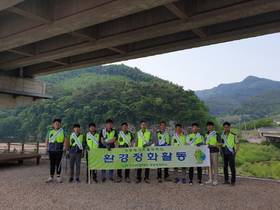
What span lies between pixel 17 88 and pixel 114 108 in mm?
51239

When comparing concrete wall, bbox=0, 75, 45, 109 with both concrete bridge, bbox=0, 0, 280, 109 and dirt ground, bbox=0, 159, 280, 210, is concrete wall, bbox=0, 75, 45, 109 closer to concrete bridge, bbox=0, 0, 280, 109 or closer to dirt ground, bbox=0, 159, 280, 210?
concrete bridge, bbox=0, 0, 280, 109

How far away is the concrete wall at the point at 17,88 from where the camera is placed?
43.8 ft

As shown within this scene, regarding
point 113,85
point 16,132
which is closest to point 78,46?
point 113,85

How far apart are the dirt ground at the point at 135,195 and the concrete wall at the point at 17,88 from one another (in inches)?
292

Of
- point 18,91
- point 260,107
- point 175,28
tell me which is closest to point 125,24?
point 175,28

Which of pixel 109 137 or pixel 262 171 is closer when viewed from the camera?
pixel 109 137

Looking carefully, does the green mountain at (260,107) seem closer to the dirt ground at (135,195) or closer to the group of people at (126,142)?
the group of people at (126,142)

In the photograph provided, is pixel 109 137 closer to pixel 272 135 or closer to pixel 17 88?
pixel 17 88

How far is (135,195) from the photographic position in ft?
19.3

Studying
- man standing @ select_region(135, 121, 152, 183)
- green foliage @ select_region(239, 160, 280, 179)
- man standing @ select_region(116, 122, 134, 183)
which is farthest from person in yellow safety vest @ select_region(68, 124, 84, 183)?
green foliage @ select_region(239, 160, 280, 179)

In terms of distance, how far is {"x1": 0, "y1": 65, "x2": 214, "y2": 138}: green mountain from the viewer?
62000 mm

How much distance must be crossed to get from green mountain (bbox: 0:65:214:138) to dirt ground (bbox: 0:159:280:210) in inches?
2115

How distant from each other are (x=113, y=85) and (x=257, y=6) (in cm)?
7083

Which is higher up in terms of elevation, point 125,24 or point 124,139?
point 125,24
